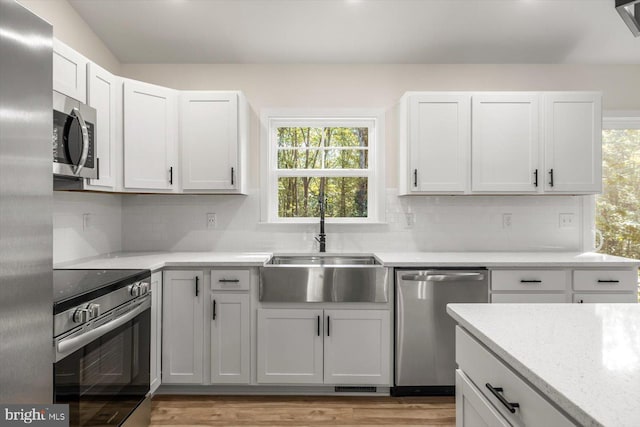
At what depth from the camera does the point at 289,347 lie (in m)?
2.60

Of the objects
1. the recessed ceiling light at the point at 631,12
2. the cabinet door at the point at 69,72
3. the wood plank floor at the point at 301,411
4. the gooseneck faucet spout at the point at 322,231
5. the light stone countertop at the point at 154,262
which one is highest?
the cabinet door at the point at 69,72

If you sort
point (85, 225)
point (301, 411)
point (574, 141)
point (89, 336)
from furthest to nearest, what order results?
1. point (574, 141)
2. point (85, 225)
3. point (301, 411)
4. point (89, 336)

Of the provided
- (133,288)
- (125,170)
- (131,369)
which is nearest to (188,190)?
(125,170)

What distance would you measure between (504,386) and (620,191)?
3328 millimetres

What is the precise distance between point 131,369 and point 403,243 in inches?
87.5

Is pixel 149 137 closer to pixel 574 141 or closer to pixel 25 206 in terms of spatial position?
pixel 25 206

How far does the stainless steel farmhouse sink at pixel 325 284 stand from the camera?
2588 millimetres

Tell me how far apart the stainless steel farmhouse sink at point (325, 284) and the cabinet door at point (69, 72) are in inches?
60.0

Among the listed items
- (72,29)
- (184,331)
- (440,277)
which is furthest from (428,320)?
(72,29)

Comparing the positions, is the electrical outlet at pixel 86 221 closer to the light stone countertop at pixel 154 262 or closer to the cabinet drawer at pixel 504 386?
the light stone countertop at pixel 154 262

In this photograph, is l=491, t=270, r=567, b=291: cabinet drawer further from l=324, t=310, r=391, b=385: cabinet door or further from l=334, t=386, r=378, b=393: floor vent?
l=334, t=386, r=378, b=393: floor vent

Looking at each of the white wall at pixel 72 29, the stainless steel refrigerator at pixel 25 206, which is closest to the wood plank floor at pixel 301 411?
the stainless steel refrigerator at pixel 25 206

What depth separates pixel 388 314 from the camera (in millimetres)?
2609

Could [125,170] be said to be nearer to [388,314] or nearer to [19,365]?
[19,365]
